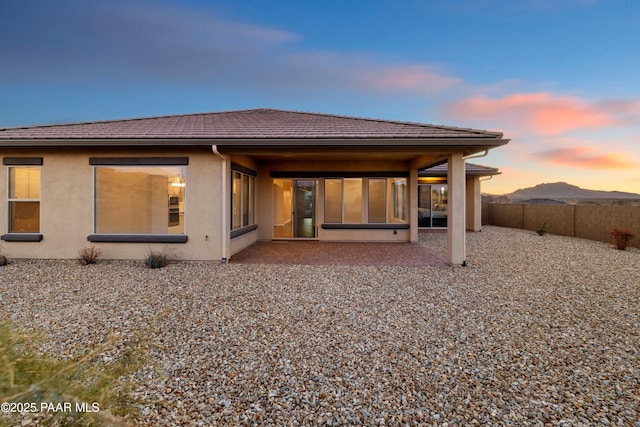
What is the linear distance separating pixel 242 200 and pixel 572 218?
14.3 meters

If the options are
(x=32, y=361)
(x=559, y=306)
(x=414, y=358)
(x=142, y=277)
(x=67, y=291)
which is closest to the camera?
(x=32, y=361)

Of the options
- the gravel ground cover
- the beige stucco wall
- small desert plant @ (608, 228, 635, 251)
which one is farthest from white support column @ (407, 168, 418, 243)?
the beige stucco wall

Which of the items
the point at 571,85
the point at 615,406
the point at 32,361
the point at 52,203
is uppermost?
the point at 571,85

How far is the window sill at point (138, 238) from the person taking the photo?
7.68m

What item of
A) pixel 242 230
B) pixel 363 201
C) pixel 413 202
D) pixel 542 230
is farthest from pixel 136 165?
pixel 542 230

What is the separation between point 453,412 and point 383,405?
1.83 ft

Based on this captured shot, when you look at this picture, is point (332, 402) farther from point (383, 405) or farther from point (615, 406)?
point (615, 406)

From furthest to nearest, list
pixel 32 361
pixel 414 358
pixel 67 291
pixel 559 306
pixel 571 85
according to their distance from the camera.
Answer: pixel 571 85 → pixel 67 291 → pixel 559 306 → pixel 414 358 → pixel 32 361

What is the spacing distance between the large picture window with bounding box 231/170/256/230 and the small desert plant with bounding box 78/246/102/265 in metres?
3.47

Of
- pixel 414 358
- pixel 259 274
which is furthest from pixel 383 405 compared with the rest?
pixel 259 274

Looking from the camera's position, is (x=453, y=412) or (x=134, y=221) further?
(x=134, y=221)

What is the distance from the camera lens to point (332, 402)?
8.18 feet

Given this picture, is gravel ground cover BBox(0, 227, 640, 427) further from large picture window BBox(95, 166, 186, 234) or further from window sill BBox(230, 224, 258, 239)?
window sill BBox(230, 224, 258, 239)

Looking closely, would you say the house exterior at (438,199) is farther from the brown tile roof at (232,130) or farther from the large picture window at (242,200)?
the large picture window at (242,200)
